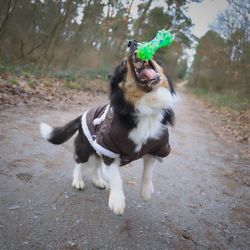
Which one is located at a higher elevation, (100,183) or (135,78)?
(135,78)

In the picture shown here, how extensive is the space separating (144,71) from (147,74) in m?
0.09

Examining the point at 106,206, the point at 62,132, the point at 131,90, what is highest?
the point at 131,90

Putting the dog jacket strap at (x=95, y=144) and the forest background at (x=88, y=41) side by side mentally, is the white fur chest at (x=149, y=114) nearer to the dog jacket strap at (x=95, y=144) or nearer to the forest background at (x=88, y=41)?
the dog jacket strap at (x=95, y=144)

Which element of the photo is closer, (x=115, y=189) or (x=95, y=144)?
(x=115, y=189)

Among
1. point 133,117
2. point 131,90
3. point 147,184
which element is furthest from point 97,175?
point 131,90

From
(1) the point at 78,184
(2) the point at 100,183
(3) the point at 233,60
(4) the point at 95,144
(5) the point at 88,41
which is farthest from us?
(5) the point at 88,41

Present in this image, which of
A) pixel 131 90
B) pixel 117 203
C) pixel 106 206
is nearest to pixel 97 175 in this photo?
pixel 106 206

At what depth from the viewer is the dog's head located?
3125mm

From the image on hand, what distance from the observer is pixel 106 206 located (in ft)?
11.9

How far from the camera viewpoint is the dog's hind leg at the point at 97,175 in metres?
4.12

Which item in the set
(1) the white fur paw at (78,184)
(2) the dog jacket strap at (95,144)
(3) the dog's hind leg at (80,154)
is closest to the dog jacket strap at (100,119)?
(2) the dog jacket strap at (95,144)

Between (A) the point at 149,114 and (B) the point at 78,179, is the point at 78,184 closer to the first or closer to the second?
(B) the point at 78,179

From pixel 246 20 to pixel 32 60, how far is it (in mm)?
12129

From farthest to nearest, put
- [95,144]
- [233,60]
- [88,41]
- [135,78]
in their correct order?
1. [88,41]
2. [233,60]
3. [95,144]
4. [135,78]
